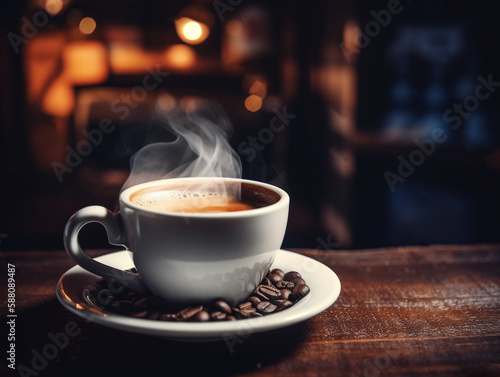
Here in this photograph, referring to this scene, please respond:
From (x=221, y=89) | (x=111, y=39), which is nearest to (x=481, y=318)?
(x=221, y=89)

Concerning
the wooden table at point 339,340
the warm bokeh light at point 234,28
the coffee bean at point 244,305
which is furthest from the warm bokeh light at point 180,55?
the coffee bean at point 244,305

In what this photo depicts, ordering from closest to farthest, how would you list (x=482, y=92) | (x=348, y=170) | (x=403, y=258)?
(x=403, y=258)
(x=482, y=92)
(x=348, y=170)

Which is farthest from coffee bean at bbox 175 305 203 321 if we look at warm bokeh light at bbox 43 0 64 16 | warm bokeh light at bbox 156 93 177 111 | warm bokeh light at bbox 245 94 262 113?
warm bokeh light at bbox 43 0 64 16

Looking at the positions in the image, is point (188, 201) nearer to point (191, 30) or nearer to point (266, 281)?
point (266, 281)

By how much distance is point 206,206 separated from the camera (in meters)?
0.85

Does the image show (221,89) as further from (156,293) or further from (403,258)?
(156,293)

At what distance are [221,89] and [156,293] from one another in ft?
11.1

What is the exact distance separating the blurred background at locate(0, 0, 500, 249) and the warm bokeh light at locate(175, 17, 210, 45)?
0.04ft

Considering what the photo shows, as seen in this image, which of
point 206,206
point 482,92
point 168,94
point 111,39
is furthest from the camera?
point 111,39

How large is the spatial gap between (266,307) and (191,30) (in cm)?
381

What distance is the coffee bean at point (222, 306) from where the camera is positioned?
680 millimetres

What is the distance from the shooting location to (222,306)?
2.24ft

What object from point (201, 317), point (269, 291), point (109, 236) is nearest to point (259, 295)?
point (269, 291)

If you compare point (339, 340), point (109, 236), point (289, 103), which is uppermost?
point (109, 236)
